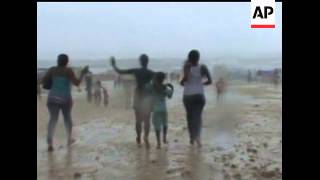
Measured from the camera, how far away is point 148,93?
814 centimetres

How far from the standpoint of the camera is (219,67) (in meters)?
10.6

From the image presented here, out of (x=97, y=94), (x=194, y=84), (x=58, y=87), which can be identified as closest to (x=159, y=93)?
(x=194, y=84)

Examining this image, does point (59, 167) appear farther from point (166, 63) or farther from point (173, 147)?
point (166, 63)

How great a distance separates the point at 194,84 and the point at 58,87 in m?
1.76

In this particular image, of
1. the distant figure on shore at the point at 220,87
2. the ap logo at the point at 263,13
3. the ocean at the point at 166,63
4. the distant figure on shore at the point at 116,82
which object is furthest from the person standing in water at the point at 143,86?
the distant figure on shore at the point at 220,87

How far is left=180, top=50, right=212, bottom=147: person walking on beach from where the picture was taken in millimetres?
8000

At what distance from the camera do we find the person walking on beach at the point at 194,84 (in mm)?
8000

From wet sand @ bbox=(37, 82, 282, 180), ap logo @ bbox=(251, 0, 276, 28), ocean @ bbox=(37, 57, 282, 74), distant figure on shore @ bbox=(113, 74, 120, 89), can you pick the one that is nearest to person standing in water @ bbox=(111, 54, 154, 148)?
ocean @ bbox=(37, 57, 282, 74)

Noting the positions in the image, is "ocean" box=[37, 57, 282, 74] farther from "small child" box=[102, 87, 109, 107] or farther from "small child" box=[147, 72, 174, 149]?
"small child" box=[102, 87, 109, 107]

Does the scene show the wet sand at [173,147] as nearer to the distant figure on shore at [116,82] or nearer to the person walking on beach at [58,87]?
the distant figure on shore at [116,82]

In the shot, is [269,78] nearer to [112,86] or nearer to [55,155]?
[112,86]
